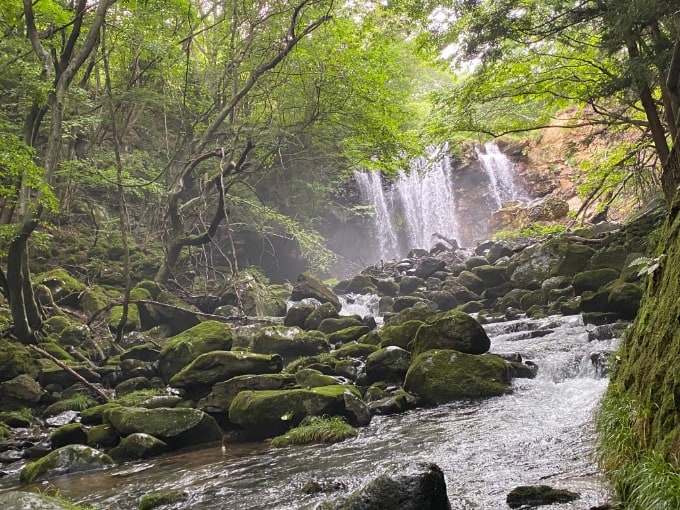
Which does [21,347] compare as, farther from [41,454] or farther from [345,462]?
[345,462]

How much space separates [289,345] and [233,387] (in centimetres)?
341

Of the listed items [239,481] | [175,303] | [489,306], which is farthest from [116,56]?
[239,481]

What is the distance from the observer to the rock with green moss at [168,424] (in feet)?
26.6

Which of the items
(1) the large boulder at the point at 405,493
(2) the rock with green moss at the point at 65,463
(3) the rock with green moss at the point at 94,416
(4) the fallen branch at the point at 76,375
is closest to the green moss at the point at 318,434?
(2) the rock with green moss at the point at 65,463

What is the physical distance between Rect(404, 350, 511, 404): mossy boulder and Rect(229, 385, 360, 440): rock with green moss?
157 centimetres

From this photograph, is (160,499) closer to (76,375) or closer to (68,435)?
(68,435)

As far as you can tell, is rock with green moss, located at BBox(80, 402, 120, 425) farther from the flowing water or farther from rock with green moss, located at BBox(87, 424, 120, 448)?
the flowing water

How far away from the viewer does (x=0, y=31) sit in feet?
39.2

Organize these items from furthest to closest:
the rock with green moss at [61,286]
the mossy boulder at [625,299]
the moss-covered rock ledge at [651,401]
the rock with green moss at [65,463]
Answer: the rock with green moss at [61,286] < the mossy boulder at [625,299] < the rock with green moss at [65,463] < the moss-covered rock ledge at [651,401]

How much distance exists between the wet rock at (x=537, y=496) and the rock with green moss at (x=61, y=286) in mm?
14705

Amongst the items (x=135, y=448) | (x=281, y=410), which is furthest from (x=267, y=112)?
(x=135, y=448)

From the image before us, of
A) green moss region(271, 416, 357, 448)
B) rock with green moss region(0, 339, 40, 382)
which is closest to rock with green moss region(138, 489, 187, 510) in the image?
green moss region(271, 416, 357, 448)

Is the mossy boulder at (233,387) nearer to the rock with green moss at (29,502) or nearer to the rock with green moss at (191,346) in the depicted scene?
the rock with green moss at (191,346)

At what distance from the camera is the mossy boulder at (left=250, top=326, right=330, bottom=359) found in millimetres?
12680
